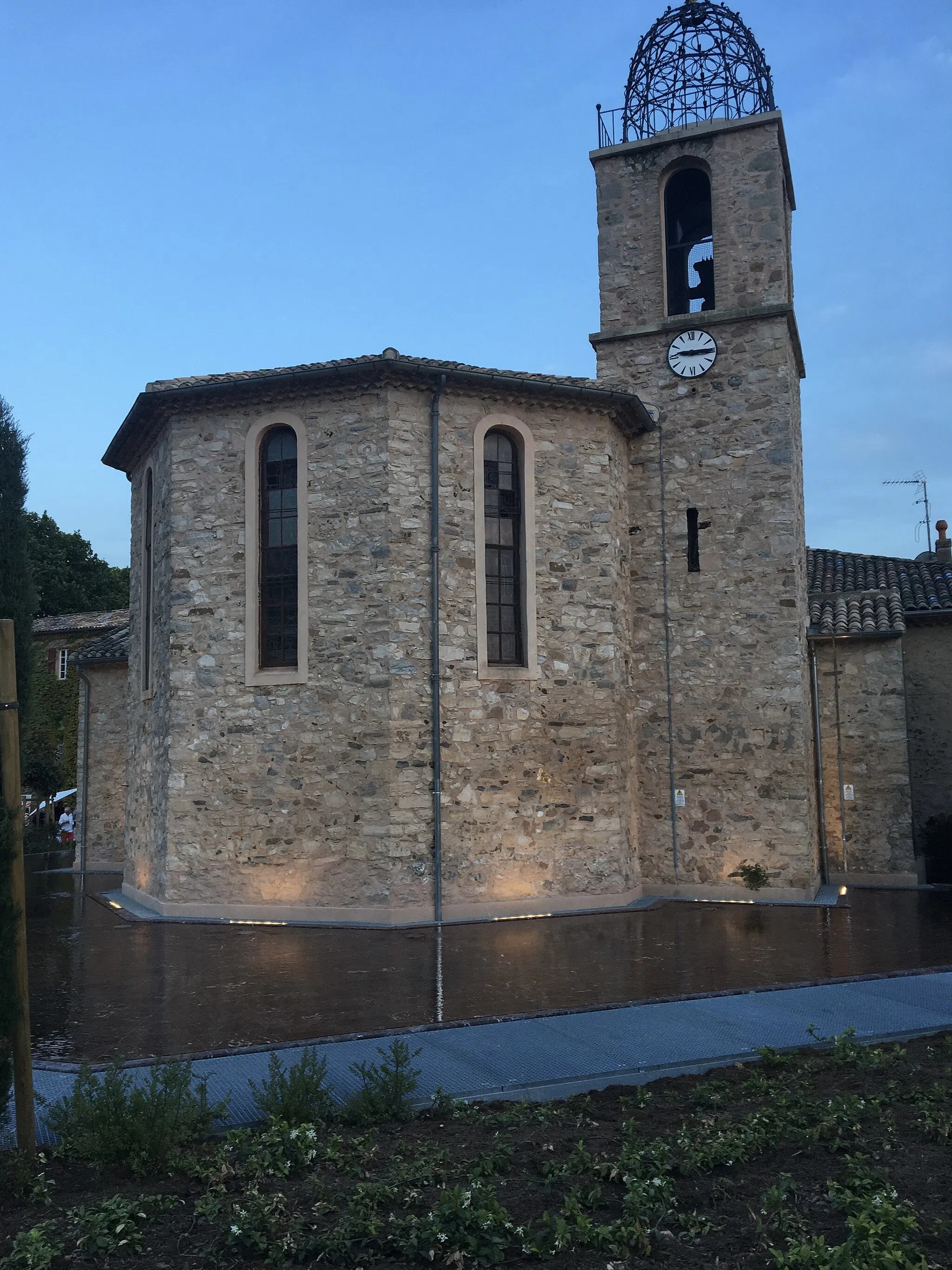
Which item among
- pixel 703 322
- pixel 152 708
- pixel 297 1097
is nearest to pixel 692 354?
pixel 703 322

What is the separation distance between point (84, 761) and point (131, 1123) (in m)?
17.4

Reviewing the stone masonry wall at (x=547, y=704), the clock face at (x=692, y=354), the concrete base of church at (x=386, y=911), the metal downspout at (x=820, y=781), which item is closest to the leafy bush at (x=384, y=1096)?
the concrete base of church at (x=386, y=911)

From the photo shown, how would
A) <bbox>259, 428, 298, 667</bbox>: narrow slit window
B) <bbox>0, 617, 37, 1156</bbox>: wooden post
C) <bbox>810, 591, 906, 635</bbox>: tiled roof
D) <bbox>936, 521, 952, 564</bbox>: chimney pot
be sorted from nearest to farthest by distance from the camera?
<bbox>0, 617, 37, 1156</bbox>: wooden post
<bbox>259, 428, 298, 667</bbox>: narrow slit window
<bbox>810, 591, 906, 635</bbox>: tiled roof
<bbox>936, 521, 952, 564</bbox>: chimney pot

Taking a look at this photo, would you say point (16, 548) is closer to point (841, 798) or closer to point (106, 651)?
point (841, 798)

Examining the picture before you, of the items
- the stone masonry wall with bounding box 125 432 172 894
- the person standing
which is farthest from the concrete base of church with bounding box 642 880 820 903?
the person standing

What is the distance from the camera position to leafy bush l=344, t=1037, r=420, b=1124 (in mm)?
5523

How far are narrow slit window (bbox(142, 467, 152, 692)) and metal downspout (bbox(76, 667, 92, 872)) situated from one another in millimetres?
5031

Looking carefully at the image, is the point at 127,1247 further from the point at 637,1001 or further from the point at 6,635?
the point at 637,1001

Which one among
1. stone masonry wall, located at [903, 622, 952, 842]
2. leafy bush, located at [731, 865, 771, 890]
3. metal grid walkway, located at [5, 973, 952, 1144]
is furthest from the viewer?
stone masonry wall, located at [903, 622, 952, 842]

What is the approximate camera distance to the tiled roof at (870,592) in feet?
58.3

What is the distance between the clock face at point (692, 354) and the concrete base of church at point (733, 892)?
8.37 metres

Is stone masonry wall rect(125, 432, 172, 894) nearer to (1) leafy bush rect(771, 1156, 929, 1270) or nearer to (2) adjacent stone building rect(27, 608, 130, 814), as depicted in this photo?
(1) leafy bush rect(771, 1156, 929, 1270)

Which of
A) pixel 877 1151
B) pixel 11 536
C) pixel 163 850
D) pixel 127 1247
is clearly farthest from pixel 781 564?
pixel 127 1247

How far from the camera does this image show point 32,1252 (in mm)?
3855
